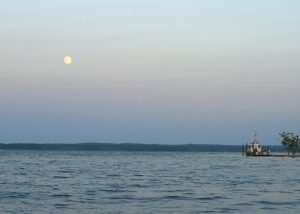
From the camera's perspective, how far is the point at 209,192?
165ft

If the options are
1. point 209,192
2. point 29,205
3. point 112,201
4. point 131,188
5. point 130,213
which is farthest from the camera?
point 131,188

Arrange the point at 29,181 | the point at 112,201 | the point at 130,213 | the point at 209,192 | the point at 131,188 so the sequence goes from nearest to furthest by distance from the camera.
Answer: the point at 130,213 < the point at 112,201 < the point at 209,192 < the point at 131,188 < the point at 29,181

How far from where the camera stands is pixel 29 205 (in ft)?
Result: 132

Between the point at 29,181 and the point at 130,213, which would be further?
the point at 29,181

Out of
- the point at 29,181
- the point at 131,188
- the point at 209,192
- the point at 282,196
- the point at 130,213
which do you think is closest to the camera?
the point at 130,213

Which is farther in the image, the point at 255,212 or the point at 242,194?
the point at 242,194

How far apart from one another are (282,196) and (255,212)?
9.99 meters

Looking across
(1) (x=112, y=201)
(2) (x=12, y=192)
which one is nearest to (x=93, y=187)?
(2) (x=12, y=192)

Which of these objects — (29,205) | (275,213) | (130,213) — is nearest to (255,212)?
(275,213)

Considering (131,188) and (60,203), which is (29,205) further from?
(131,188)

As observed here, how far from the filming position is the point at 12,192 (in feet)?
161

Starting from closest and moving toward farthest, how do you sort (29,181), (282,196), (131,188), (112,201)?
(112,201) < (282,196) < (131,188) < (29,181)

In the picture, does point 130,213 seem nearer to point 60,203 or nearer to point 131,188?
point 60,203

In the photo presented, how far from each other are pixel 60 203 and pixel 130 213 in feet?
21.7
